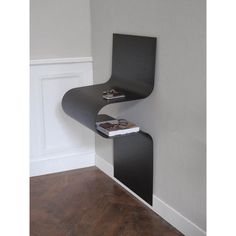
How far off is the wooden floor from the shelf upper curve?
626 mm

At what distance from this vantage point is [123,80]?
3.06 m

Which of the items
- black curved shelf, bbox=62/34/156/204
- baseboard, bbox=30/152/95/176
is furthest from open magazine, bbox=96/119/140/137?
baseboard, bbox=30/152/95/176

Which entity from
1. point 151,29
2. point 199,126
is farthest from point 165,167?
point 151,29

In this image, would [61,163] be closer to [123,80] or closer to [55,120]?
[55,120]

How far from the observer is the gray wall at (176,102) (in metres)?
2.27

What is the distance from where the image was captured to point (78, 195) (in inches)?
126

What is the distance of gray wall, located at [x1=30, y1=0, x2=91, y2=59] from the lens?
3410 millimetres

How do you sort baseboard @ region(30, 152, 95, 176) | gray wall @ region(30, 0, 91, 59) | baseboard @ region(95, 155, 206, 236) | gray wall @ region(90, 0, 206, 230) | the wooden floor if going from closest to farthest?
gray wall @ region(90, 0, 206, 230) < baseboard @ region(95, 155, 206, 236) < the wooden floor < gray wall @ region(30, 0, 91, 59) < baseboard @ region(30, 152, 95, 176)

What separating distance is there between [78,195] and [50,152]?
0.62 m

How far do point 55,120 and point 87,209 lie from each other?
997 millimetres

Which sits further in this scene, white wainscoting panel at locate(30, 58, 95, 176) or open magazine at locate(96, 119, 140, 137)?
white wainscoting panel at locate(30, 58, 95, 176)

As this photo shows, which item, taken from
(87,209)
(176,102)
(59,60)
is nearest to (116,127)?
(176,102)

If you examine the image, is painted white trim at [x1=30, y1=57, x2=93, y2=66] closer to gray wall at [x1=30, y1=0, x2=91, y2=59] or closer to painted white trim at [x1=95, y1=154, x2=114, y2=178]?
gray wall at [x1=30, y1=0, x2=91, y2=59]
